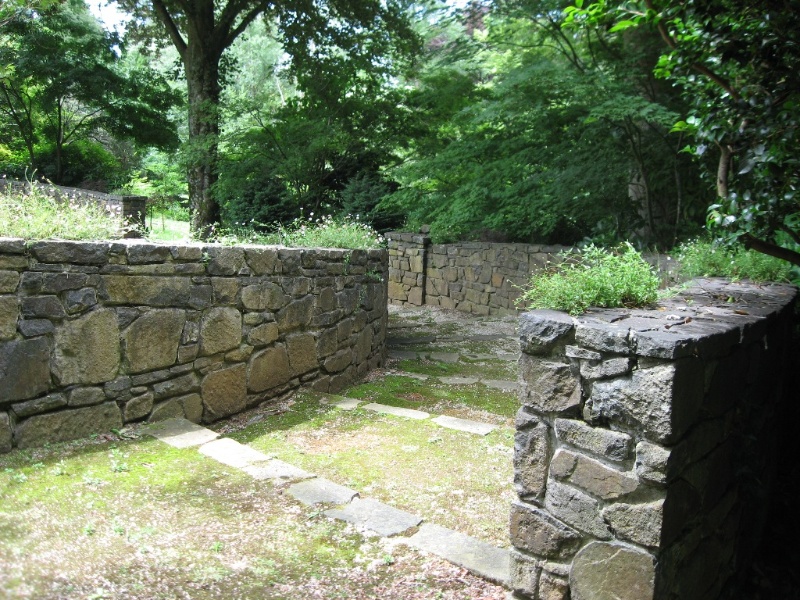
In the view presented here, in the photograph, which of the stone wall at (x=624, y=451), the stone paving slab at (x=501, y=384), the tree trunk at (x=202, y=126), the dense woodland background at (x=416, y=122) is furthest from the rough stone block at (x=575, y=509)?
the tree trunk at (x=202, y=126)

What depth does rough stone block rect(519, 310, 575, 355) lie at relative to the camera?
2.00 m

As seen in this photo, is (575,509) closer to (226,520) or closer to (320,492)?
(320,492)

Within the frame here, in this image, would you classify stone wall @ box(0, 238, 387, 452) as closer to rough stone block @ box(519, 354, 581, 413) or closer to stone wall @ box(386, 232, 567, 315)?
rough stone block @ box(519, 354, 581, 413)

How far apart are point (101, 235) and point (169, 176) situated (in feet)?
54.3

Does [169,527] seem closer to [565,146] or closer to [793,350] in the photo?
[793,350]

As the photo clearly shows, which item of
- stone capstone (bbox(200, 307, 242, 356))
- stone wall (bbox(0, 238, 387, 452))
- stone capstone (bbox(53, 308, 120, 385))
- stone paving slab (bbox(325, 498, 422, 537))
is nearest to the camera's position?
stone paving slab (bbox(325, 498, 422, 537))

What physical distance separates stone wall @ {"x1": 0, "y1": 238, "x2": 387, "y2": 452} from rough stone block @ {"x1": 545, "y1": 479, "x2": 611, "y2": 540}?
8.05ft

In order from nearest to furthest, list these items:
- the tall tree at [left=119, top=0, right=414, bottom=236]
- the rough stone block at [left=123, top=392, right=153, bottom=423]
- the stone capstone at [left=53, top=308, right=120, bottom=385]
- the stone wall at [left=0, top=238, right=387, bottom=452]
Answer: the stone wall at [left=0, top=238, right=387, bottom=452]
the stone capstone at [left=53, top=308, right=120, bottom=385]
the rough stone block at [left=123, top=392, right=153, bottom=423]
the tall tree at [left=119, top=0, right=414, bottom=236]

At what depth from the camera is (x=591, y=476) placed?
194 centimetres

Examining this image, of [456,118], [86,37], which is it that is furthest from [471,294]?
[86,37]

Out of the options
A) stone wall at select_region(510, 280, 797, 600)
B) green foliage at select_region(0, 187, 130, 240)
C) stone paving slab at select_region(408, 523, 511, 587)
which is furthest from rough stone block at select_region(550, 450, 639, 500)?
green foliage at select_region(0, 187, 130, 240)

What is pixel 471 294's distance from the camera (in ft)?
37.3

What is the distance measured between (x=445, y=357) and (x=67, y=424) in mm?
4971

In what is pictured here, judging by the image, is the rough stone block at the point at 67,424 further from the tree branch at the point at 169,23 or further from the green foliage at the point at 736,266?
the tree branch at the point at 169,23
